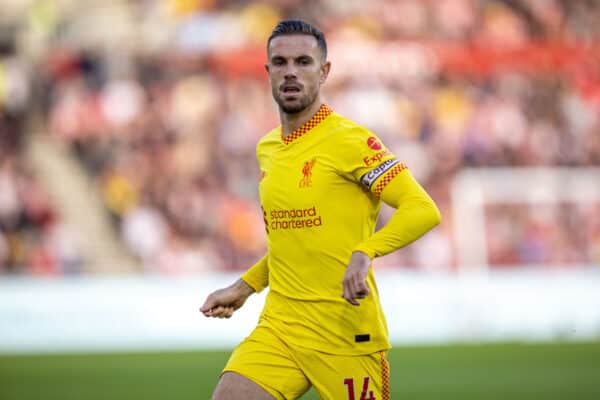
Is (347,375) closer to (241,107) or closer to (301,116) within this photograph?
(301,116)

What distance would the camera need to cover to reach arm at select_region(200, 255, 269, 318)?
5414 millimetres

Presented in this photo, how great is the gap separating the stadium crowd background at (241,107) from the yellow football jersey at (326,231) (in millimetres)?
13363

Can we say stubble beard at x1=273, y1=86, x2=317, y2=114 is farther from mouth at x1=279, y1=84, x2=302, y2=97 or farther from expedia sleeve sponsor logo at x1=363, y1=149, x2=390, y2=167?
expedia sleeve sponsor logo at x1=363, y1=149, x2=390, y2=167

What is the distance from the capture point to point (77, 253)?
62.3 feet

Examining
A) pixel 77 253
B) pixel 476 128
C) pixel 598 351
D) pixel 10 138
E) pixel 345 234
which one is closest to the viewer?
pixel 345 234

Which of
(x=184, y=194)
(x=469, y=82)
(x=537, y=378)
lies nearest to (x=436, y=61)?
(x=469, y=82)

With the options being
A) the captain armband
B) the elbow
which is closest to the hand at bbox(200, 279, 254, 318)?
the captain armband

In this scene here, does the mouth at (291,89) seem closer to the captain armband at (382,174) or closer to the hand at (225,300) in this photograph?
the captain armband at (382,174)

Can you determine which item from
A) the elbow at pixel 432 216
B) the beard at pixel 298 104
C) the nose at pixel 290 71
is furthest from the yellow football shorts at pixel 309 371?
the nose at pixel 290 71

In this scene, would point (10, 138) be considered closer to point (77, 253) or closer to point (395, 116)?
point (77, 253)

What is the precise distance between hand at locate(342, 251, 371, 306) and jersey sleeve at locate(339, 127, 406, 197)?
1.48 ft

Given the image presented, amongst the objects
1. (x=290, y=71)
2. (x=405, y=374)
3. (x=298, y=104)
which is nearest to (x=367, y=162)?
(x=298, y=104)

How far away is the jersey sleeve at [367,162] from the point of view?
15.9 feet

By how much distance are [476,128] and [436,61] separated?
1.87m
